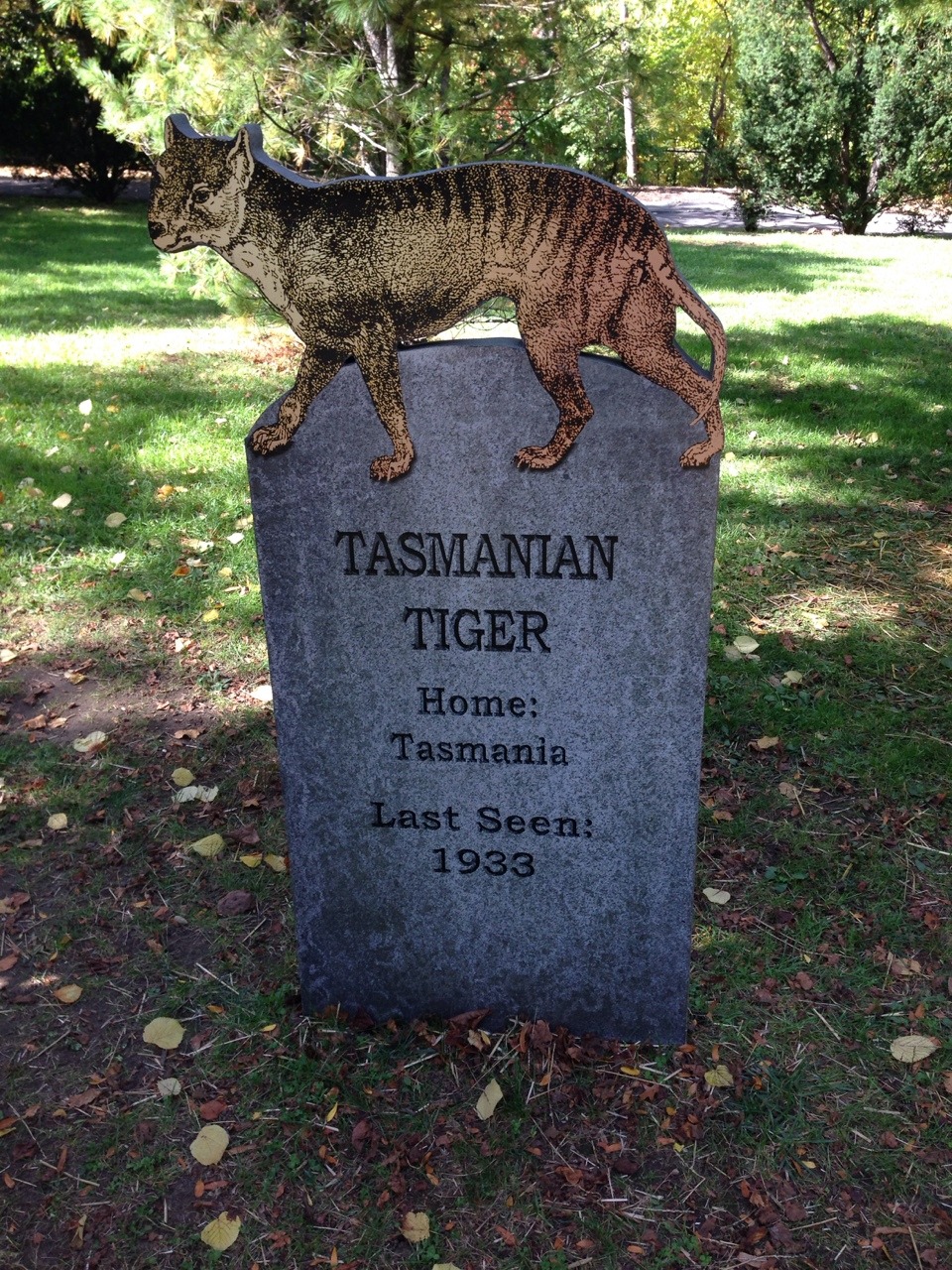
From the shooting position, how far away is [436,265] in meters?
2.12

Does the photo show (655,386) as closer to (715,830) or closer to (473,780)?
(473,780)

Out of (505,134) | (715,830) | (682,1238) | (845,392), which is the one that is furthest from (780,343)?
(682,1238)

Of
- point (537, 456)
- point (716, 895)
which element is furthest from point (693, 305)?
point (716, 895)

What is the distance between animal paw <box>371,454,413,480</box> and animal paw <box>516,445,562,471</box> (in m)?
0.24

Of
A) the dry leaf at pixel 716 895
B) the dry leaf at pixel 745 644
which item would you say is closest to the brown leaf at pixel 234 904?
the dry leaf at pixel 716 895

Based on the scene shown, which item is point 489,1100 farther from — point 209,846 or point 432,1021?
point 209,846

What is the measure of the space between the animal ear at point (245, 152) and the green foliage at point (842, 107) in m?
17.6

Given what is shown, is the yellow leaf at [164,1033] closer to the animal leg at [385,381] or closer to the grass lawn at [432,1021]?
the grass lawn at [432,1021]

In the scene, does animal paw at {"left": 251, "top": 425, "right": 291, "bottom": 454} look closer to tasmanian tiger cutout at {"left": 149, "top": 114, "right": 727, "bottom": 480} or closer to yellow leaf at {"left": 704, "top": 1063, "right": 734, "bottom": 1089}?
tasmanian tiger cutout at {"left": 149, "top": 114, "right": 727, "bottom": 480}

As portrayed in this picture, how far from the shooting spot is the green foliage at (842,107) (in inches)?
651

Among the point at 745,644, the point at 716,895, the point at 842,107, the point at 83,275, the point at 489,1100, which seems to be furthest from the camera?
the point at 842,107

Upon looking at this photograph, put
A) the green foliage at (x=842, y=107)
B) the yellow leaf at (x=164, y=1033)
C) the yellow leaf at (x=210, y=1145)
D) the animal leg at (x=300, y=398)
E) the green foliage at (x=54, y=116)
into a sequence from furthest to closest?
the green foliage at (x=54, y=116)
the green foliage at (x=842, y=107)
the yellow leaf at (x=164, y=1033)
the yellow leaf at (x=210, y=1145)
the animal leg at (x=300, y=398)

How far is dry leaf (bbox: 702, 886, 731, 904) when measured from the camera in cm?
316

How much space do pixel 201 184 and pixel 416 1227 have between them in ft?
7.68
